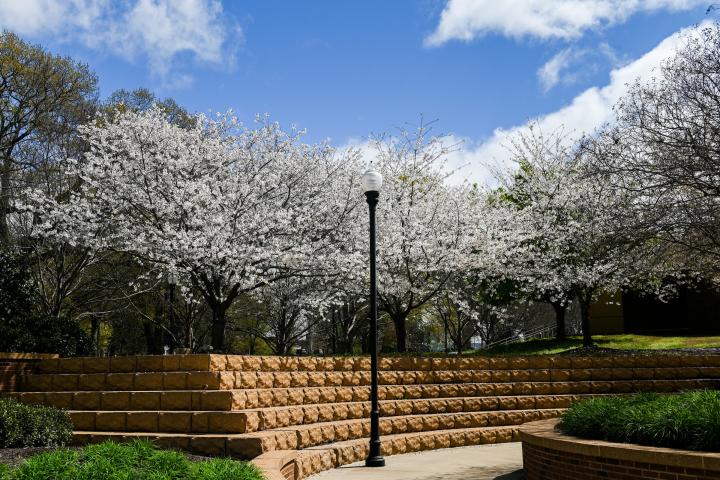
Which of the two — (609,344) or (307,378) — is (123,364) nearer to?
(307,378)

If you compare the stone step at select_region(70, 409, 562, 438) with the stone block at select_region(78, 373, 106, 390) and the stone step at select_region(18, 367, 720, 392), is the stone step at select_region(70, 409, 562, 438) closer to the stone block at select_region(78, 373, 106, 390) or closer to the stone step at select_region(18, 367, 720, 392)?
the stone step at select_region(18, 367, 720, 392)

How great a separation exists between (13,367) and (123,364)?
194 centimetres

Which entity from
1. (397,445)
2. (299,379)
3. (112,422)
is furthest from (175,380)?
(397,445)

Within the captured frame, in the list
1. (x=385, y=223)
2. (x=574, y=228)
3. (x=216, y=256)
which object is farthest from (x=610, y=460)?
(x=574, y=228)

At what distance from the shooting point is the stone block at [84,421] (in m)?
10.0

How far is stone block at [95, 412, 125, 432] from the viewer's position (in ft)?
32.5

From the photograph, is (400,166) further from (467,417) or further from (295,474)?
(295,474)

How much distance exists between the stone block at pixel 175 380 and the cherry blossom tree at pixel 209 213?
5.32 meters

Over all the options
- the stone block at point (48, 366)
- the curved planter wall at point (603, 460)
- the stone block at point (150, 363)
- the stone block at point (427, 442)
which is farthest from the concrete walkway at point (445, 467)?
the stone block at point (48, 366)

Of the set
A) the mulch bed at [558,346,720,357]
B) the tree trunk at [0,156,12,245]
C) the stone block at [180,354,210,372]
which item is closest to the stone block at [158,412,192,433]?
the stone block at [180,354,210,372]

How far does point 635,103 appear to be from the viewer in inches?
643

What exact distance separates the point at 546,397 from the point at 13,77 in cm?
2210

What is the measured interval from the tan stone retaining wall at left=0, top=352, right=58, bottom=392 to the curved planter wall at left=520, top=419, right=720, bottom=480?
8.21 metres

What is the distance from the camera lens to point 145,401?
10.1 m
